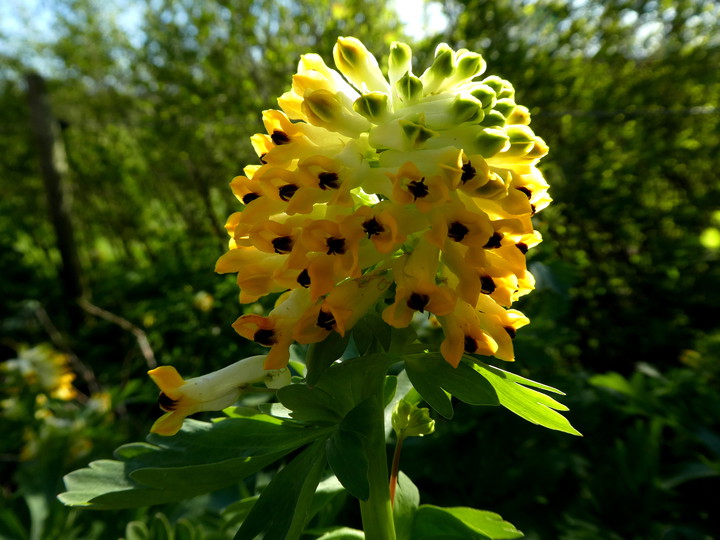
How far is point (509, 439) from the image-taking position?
2166 mm

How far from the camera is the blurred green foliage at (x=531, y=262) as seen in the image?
2.11m

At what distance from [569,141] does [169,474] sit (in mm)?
4510

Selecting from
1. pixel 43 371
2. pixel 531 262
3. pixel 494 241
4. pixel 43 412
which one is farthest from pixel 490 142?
Result: pixel 43 371

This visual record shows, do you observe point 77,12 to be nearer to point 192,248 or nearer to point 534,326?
point 192,248

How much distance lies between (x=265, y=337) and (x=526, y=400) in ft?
1.59

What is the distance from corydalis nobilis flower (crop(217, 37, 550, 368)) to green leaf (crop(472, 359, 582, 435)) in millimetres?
44

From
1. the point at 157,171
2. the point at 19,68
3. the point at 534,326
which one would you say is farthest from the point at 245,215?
the point at 19,68

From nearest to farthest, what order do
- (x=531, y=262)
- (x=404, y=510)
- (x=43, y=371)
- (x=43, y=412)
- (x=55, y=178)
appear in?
(x=404, y=510)
(x=531, y=262)
(x=43, y=412)
(x=43, y=371)
(x=55, y=178)

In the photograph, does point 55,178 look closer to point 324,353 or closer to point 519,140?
point 324,353

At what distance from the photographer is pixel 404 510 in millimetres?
1186

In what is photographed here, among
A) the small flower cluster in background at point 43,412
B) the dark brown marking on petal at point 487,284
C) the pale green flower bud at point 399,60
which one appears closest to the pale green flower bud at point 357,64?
the pale green flower bud at point 399,60

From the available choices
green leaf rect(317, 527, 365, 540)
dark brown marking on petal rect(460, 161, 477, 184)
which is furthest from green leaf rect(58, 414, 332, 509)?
dark brown marking on petal rect(460, 161, 477, 184)

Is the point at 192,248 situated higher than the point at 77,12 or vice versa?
the point at 77,12

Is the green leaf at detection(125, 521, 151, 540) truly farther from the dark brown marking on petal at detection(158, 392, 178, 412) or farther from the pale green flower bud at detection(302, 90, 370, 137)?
the pale green flower bud at detection(302, 90, 370, 137)
